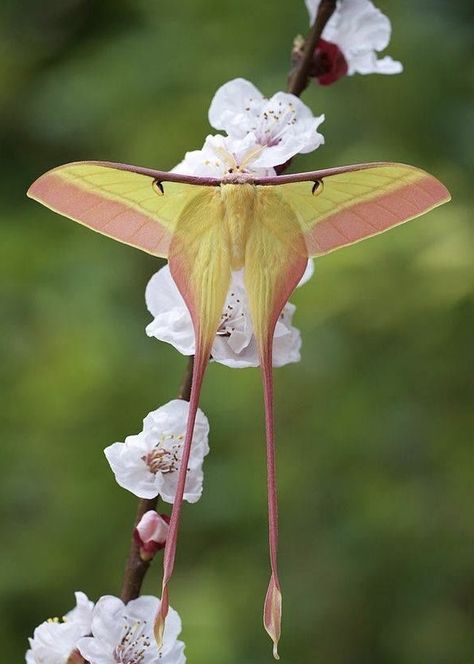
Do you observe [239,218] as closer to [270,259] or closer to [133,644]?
[270,259]

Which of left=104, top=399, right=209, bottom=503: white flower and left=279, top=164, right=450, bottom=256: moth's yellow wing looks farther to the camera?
left=104, top=399, right=209, bottom=503: white flower

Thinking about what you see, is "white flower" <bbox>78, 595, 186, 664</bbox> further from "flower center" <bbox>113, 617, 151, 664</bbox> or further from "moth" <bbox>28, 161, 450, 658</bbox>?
"moth" <bbox>28, 161, 450, 658</bbox>

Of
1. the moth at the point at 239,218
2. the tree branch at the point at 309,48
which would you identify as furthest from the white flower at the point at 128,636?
the tree branch at the point at 309,48

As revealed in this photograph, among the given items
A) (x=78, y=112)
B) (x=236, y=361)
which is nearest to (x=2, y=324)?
(x=78, y=112)

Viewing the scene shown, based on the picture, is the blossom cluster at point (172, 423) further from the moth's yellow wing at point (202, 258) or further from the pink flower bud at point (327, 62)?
the pink flower bud at point (327, 62)

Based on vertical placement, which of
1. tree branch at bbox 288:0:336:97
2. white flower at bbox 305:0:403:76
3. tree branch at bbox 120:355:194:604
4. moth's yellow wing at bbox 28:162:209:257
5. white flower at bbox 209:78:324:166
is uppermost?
white flower at bbox 305:0:403:76

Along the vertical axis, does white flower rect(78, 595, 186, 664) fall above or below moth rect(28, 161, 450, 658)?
below

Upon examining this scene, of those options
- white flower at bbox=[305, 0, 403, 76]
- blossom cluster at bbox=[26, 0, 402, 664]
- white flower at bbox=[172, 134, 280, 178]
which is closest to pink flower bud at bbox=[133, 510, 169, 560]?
blossom cluster at bbox=[26, 0, 402, 664]
